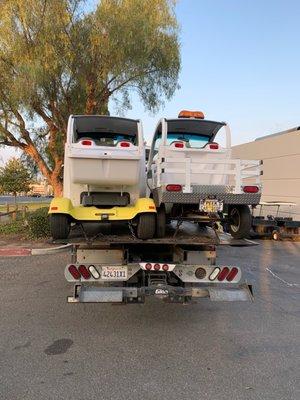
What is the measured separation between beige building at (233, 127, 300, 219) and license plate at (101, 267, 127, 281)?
13.2 metres

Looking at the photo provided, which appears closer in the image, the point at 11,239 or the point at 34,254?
the point at 34,254

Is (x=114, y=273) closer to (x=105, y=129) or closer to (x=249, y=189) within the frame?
(x=249, y=189)

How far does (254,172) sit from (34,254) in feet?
23.8

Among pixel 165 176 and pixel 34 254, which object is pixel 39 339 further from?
pixel 34 254

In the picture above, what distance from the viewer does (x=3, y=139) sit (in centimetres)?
1485

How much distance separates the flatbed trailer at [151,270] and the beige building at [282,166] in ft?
41.0

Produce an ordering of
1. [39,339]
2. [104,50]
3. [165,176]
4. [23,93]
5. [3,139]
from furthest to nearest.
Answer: [3,139] → [104,50] → [23,93] → [165,176] → [39,339]

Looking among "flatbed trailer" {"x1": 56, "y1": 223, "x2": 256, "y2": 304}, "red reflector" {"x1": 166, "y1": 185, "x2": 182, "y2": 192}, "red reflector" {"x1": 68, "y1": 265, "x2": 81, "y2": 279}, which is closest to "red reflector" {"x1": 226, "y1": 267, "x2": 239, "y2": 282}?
"flatbed trailer" {"x1": 56, "y1": 223, "x2": 256, "y2": 304}

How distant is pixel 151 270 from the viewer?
17.6ft

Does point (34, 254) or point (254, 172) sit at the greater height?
point (254, 172)

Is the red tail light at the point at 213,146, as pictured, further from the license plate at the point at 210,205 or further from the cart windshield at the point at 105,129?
the license plate at the point at 210,205

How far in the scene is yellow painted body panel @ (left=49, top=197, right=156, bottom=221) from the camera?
210 inches

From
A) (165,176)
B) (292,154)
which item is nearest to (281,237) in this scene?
(292,154)

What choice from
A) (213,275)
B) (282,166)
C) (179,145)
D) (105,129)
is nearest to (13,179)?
(282,166)
